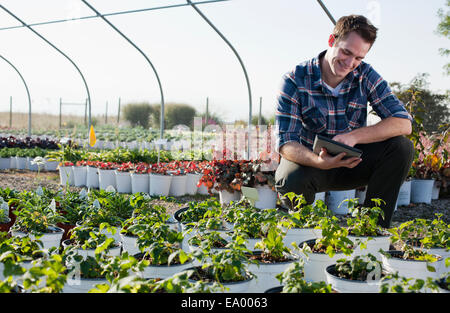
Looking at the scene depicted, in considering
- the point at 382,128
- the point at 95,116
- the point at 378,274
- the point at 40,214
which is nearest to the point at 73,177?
the point at 40,214

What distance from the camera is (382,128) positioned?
2.32m

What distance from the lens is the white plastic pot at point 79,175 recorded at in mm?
5504

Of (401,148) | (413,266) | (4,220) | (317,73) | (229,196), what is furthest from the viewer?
(229,196)

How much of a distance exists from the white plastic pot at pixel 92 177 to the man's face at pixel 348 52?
153 inches

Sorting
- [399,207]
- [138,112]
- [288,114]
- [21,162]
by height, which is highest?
[138,112]

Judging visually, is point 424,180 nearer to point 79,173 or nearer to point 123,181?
point 123,181

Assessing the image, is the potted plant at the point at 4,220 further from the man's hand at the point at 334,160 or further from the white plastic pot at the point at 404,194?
the white plastic pot at the point at 404,194

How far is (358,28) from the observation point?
216 centimetres

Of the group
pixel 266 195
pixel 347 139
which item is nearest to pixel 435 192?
pixel 266 195

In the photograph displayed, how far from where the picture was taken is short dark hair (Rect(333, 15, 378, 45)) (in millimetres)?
2160

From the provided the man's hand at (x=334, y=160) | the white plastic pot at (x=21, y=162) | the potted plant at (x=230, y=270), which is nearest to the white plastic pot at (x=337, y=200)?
the man's hand at (x=334, y=160)

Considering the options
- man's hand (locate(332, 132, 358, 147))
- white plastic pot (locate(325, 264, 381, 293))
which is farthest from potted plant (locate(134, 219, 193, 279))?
man's hand (locate(332, 132, 358, 147))

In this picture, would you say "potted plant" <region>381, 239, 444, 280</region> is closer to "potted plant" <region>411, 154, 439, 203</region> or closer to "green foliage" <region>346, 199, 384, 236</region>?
"green foliage" <region>346, 199, 384, 236</region>

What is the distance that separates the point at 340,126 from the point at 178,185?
2.81 meters
